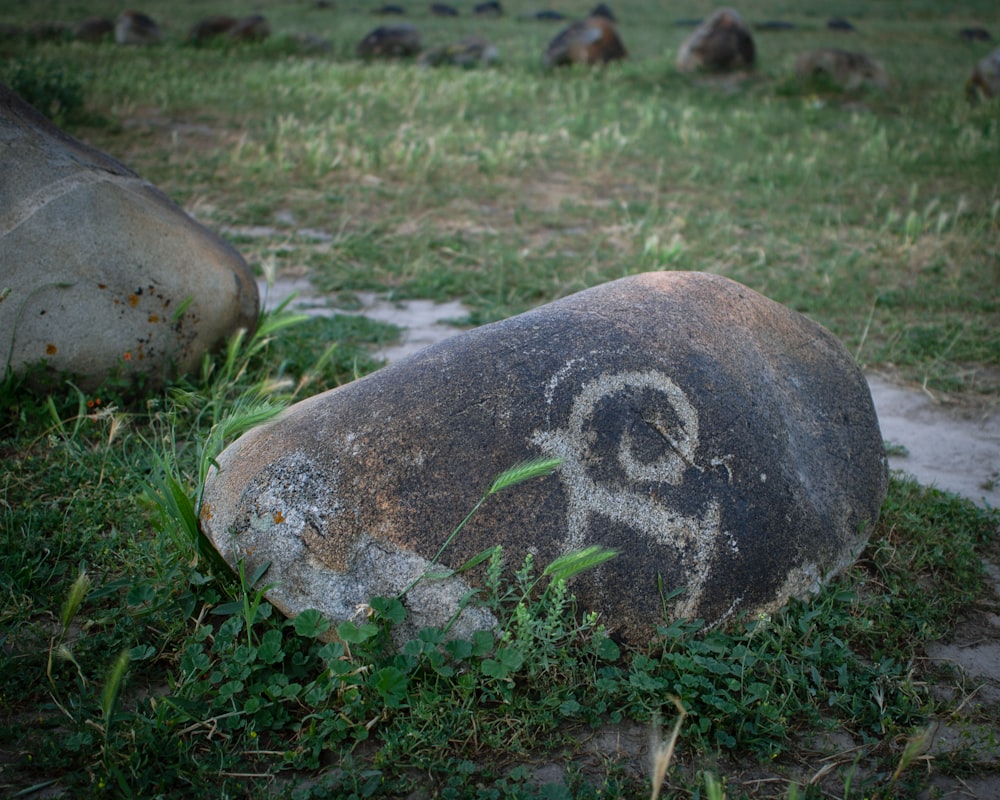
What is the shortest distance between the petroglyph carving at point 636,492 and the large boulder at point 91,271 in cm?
195

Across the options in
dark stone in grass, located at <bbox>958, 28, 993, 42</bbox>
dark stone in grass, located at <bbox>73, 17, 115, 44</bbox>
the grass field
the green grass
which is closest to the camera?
the grass field

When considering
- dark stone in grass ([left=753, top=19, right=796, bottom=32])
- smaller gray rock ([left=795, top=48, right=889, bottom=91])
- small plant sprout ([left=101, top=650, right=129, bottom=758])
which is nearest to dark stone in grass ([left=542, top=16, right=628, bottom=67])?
smaller gray rock ([left=795, top=48, right=889, bottom=91])

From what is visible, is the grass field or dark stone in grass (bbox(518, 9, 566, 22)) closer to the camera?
the grass field

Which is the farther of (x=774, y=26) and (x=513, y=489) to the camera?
(x=774, y=26)

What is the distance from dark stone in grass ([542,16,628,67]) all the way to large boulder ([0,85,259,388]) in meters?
9.86

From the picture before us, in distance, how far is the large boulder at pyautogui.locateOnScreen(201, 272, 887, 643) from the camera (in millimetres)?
2125

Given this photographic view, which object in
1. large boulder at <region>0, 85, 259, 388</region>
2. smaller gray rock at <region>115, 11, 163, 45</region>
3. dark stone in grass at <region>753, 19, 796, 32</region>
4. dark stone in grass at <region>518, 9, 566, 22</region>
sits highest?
dark stone in grass at <region>518, 9, 566, 22</region>

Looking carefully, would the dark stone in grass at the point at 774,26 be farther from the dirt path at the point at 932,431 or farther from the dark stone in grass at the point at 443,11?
the dirt path at the point at 932,431

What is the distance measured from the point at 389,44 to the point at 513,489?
1238 centimetres

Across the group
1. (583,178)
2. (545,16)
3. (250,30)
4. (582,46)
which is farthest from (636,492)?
(545,16)

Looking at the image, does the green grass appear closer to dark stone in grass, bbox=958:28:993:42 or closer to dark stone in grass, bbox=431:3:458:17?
dark stone in grass, bbox=958:28:993:42

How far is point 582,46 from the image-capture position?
12.2m

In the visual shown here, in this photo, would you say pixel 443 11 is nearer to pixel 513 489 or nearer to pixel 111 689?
pixel 513 489

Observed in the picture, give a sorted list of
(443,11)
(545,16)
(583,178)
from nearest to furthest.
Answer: (583,178) → (545,16) → (443,11)
